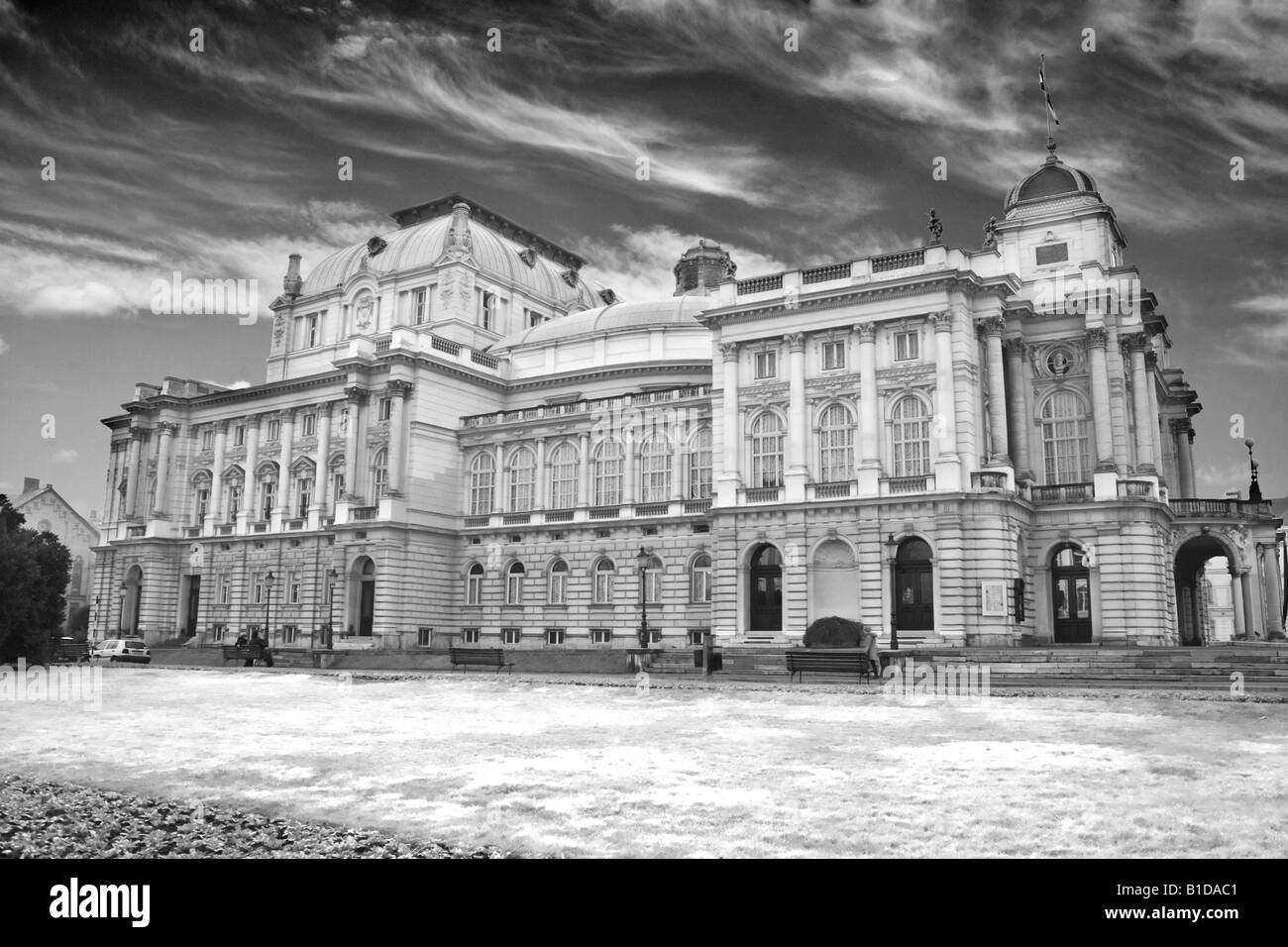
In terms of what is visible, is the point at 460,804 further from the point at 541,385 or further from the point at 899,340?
the point at 541,385

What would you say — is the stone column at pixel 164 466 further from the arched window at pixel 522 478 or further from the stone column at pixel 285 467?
the arched window at pixel 522 478

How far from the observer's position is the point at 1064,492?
152 ft

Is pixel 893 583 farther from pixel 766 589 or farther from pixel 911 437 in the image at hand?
pixel 911 437

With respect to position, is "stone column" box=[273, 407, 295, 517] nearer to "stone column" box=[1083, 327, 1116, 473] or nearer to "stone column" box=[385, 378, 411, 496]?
"stone column" box=[385, 378, 411, 496]

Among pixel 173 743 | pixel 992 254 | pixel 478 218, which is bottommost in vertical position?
pixel 173 743

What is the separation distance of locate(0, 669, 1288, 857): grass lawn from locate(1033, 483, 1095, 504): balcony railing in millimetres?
24600

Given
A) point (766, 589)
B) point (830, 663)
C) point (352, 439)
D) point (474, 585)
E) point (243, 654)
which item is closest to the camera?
point (830, 663)

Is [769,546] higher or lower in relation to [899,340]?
lower

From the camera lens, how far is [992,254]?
48406mm

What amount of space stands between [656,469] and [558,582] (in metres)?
8.56

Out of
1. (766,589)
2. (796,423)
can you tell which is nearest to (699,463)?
(796,423)

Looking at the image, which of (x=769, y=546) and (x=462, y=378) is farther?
(x=462, y=378)

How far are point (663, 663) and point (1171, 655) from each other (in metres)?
17.4
